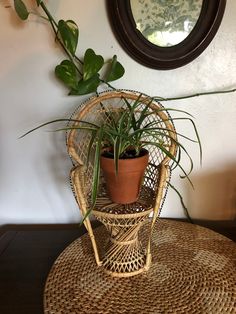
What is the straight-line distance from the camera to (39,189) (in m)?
1.24

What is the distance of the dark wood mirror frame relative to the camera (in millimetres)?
997

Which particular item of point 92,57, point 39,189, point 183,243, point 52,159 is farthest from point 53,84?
point 183,243

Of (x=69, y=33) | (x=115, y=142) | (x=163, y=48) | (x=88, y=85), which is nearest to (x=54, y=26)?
(x=69, y=33)

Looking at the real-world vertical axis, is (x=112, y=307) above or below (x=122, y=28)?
below

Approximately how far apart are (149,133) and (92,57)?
37 cm

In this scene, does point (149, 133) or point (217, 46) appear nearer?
point (149, 133)

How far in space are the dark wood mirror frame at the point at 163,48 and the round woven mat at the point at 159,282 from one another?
0.65 meters

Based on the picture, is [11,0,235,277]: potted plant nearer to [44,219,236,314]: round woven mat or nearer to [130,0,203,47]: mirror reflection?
[44,219,236,314]: round woven mat

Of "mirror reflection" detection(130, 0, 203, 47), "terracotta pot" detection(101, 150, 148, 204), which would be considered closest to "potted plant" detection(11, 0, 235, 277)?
"terracotta pot" detection(101, 150, 148, 204)

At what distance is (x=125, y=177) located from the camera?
809 mm

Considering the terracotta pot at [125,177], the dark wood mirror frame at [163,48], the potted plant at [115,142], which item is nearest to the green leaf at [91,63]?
the potted plant at [115,142]

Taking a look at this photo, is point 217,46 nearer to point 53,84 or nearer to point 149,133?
point 149,133

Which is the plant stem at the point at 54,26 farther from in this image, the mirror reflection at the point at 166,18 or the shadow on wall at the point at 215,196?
the shadow on wall at the point at 215,196

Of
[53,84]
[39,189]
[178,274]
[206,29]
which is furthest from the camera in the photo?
[39,189]
